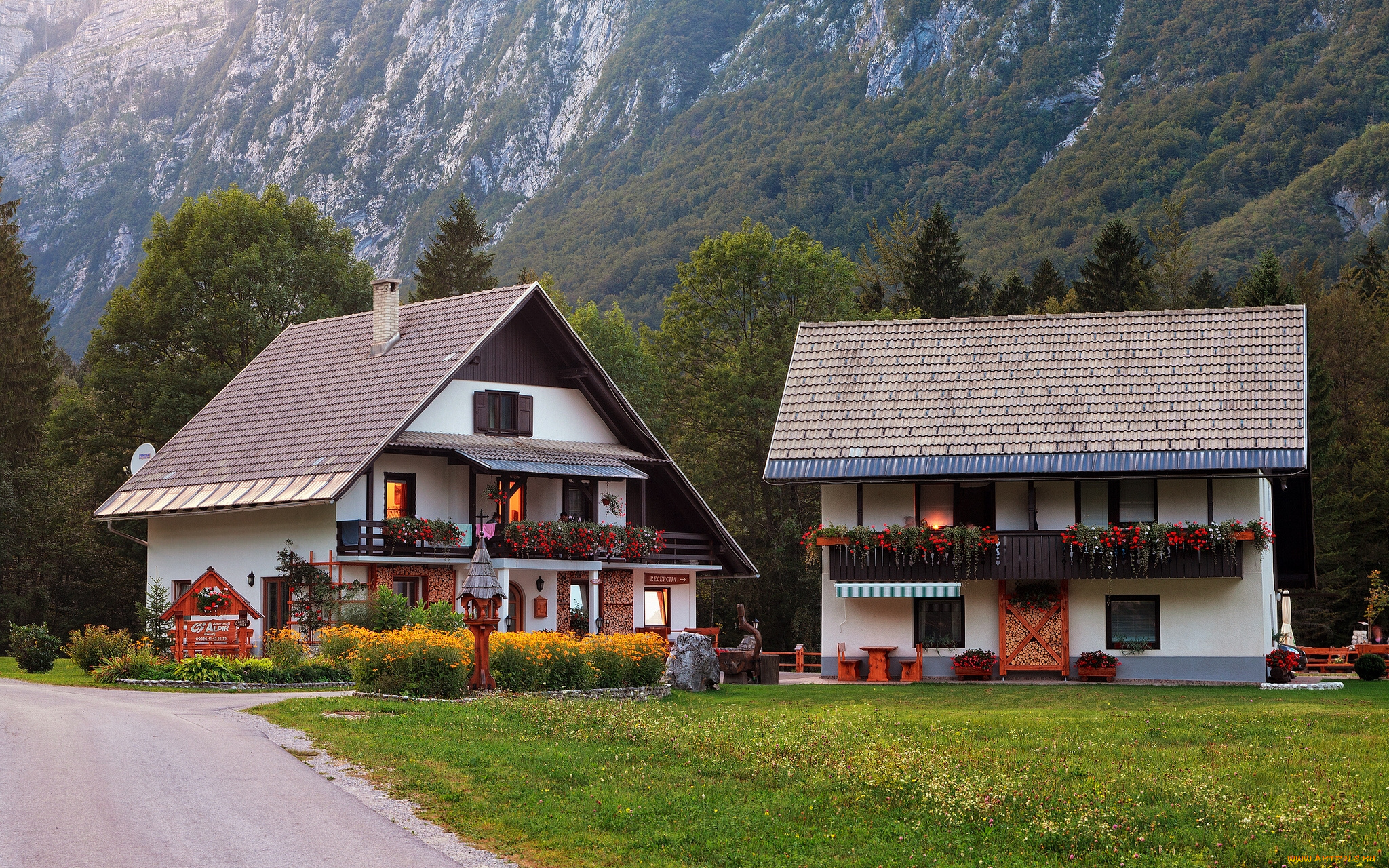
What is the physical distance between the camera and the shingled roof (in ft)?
116

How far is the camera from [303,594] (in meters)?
38.0

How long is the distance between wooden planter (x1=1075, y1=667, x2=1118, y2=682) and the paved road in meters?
20.7

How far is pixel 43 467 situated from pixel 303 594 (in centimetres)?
2701

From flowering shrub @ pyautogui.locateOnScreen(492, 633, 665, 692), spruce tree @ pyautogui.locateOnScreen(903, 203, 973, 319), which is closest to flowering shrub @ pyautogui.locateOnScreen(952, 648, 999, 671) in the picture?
flowering shrub @ pyautogui.locateOnScreen(492, 633, 665, 692)

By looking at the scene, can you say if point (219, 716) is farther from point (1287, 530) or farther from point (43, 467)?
point (43, 467)

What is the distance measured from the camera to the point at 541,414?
44.0 metres

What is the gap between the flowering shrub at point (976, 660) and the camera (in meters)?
36.3

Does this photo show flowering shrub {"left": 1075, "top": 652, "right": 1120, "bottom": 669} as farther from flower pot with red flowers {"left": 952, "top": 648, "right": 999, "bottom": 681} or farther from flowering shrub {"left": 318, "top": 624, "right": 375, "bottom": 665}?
flowering shrub {"left": 318, "top": 624, "right": 375, "bottom": 665}

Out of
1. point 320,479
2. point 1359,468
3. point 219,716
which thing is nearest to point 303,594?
point 320,479

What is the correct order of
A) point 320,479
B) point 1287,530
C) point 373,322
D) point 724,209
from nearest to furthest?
point 320,479, point 1287,530, point 373,322, point 724,209

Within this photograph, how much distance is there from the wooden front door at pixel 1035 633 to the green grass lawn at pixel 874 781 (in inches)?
472

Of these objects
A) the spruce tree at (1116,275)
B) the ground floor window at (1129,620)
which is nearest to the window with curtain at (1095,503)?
the ground floor window at (1129,620)

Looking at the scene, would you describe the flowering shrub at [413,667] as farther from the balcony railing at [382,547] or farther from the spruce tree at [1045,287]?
the spruce tree at [1045,287]

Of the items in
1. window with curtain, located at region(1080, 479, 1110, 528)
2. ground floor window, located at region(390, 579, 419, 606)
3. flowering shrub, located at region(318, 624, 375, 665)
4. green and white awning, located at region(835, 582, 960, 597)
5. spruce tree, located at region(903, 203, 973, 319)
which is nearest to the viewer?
flowering shrub, located at region(318, 624, 375, 665)
